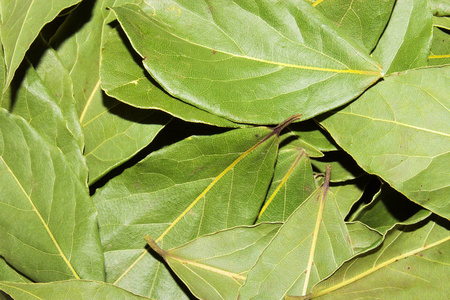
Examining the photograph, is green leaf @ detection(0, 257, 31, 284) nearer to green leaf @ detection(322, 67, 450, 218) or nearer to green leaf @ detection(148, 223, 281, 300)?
green leaf @ detection(148, 223, 281, 300)

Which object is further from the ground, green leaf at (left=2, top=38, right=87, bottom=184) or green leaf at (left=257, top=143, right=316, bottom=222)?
green leaf at (left=2, top=38, right=87, bottom=184)

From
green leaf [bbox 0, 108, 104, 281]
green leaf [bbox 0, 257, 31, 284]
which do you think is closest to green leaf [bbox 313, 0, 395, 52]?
green leaf [bbox 0, 108, 104, 281]

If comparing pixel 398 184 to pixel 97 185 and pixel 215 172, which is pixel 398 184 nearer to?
pixel 215 172

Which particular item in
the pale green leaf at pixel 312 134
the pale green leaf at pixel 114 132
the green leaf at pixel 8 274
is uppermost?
the pale green leaf at pixel 114 132

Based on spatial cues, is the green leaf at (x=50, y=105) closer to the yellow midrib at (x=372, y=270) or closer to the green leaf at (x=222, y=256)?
the green leaf at (x=222, y=256)

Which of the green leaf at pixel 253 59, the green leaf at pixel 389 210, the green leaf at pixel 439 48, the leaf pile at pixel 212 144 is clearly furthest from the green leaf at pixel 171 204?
the green leaf at pixel 439 48

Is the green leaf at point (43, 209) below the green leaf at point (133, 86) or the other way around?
below

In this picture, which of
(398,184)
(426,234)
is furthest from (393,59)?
(426,234)
